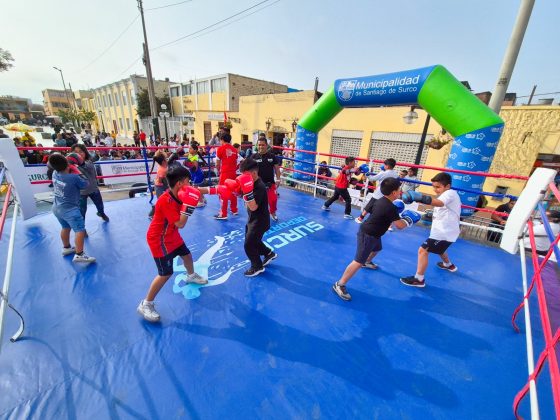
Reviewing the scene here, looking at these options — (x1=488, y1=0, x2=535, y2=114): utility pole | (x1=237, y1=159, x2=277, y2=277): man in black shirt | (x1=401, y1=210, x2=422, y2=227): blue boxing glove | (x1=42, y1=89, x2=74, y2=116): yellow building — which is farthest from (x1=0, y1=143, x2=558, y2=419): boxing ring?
(x1=42, y1=89, x2=74, y2=116): yellow building

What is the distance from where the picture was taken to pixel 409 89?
561 centimetres

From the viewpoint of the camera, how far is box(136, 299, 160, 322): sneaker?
2.39 m

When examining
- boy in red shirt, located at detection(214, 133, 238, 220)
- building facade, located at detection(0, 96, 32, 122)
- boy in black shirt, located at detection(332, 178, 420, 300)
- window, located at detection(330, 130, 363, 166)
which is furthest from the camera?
building facade, located at detection(0, 96, 32, 122)

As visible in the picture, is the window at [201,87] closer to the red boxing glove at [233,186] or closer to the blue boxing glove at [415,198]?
the red boxing glove at [233,186]

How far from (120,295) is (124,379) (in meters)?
1.12

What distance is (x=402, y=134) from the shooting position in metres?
12.0

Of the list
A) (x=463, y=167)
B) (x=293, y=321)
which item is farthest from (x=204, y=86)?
(x=293, y=321)

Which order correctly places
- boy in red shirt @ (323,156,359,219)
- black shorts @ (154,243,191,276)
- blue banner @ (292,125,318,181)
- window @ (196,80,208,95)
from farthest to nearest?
1. window @ (196,80,208,95)
2. blue banner @ (292,125,318,181)
3. boy in red shirt @ (323,156,359,219)
4. black shorts @ (154,243,191,276)

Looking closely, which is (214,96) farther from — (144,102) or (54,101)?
(54,101)

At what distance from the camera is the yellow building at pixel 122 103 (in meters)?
32.2

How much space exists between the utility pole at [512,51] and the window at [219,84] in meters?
22.4

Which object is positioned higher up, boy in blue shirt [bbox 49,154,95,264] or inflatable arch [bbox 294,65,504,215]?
inflatable arch [bbox 294,65,504,215]

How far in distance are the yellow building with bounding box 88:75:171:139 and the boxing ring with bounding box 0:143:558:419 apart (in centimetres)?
3525

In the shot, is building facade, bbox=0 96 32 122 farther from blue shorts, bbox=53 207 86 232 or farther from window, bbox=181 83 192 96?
blue shorts, bbox=53 207 86 232
